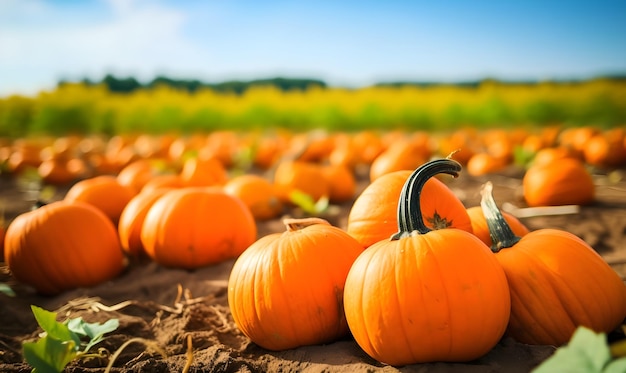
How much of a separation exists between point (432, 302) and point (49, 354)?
128cm

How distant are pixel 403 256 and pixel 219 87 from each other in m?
39.4

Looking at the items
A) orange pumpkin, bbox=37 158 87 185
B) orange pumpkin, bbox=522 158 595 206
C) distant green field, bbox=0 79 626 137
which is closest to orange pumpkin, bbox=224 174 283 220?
orange pumpkin, bbox=522 158 595 206

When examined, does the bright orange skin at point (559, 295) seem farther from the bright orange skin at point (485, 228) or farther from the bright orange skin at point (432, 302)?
the bright orange skin at point (485, 228)

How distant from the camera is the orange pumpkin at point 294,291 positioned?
1.84 m

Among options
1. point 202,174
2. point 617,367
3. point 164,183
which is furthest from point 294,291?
point 202,174

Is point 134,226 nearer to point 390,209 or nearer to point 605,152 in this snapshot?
point 390,209

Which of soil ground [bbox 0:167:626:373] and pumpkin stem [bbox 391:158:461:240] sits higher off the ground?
pumpkin stem [bbox 391:158:461:240]

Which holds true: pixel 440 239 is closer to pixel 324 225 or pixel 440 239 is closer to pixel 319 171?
pixel 324 225

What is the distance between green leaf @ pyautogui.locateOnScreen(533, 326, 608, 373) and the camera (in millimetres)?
1041

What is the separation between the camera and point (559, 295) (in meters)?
1.72

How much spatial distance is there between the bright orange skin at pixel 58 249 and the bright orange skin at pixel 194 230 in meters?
0.33

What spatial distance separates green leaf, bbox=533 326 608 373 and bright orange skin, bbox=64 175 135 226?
3750 millimetres

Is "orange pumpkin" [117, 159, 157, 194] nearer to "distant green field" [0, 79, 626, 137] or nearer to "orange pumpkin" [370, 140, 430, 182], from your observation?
"orange pumpkin" [370, 140, 430, 182]

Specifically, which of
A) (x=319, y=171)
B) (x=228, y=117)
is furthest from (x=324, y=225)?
(x=228, y=117)
